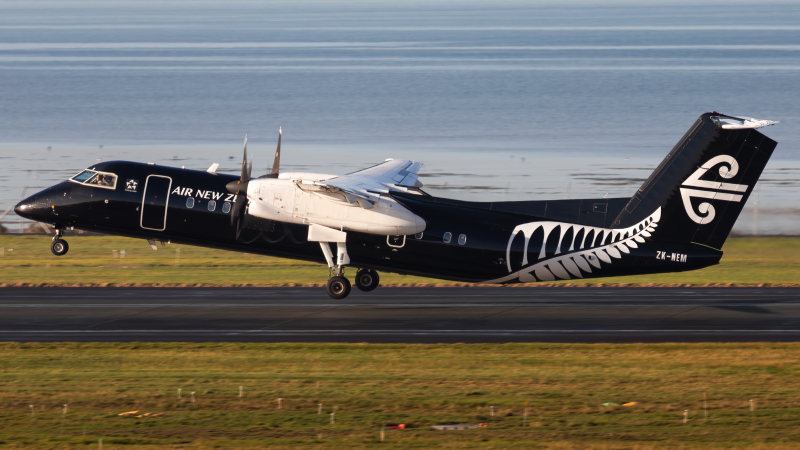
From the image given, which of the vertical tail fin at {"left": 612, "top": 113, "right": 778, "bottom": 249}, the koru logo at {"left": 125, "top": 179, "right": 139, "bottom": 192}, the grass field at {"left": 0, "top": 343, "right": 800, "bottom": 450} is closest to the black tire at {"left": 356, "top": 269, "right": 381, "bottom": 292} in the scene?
the grass field at {"left": 0, "top": 343, "right": 800, "bottom": 450}

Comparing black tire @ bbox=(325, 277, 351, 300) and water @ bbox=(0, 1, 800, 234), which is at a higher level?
water @ bbox=(0, 1, 800, 234)

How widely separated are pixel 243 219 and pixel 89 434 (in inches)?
595

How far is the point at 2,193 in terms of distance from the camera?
2869 inches

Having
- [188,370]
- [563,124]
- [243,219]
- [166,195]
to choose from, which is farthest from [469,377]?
[563,124]

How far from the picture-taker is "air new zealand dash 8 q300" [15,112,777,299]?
3009 centimetres

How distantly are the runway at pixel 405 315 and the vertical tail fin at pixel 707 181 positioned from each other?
3.58 meters

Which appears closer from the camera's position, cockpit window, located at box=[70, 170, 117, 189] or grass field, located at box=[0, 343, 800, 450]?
grass field, located at box=[0, 343, 800, 450]

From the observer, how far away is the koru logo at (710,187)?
29531 millimetres


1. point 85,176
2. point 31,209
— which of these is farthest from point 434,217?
point 31,209

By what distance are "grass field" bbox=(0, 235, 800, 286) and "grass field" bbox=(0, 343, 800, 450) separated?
1429 centimetres

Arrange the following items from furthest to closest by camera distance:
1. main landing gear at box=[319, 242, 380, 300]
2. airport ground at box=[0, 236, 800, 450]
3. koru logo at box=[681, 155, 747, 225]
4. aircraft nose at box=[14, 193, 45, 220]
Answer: aircraft nose at box=[14, 193, 45, 220]
main landing gear at box=[319, 242, 380, 300]
koru logo at box=[681, 155, 747, 225]
airport ground at box=[0, 236, 800, 450]

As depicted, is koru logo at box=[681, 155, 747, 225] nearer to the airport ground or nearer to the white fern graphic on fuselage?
the white fern graphic on fuselage

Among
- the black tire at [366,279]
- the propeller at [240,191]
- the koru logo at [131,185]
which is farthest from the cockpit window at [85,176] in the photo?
the black tire at [366,279]

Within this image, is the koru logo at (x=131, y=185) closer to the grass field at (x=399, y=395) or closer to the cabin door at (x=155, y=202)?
the cabin door at (x=155, y=202)
